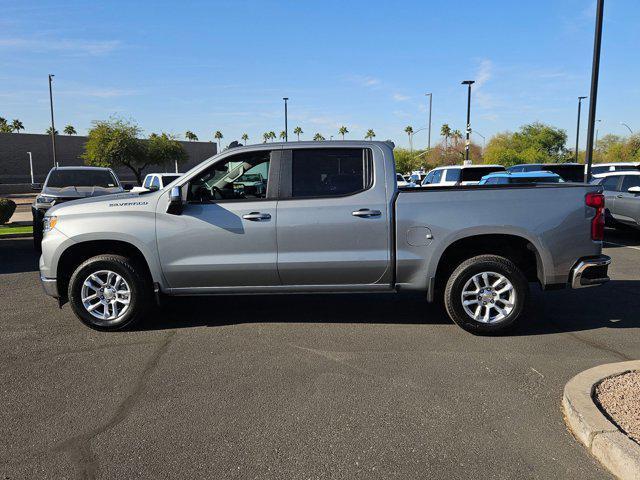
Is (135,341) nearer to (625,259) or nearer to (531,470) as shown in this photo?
(531,470)

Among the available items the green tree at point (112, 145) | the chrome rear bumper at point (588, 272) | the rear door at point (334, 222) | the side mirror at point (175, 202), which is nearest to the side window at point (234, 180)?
the side mirror at point (175, 202)

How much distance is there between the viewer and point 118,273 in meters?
5.70

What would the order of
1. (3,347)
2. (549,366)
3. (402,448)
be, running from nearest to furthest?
(402,448)
(549,366)
(3,347)

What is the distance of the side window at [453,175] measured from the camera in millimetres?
17812

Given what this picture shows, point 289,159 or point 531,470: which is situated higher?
point 289,159

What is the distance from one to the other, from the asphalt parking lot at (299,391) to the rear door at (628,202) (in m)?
6.30

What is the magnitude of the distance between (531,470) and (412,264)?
270 centimetres

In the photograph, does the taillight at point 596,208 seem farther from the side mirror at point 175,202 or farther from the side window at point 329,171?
the side mirror at point 175,202

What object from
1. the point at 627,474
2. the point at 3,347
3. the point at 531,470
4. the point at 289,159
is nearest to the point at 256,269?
the point at 289,159

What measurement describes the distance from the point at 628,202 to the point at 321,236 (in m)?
9.92

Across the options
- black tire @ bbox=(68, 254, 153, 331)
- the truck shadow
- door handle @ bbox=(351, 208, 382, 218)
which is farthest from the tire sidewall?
door handle @ bbox=(351, 208, 382, 218)

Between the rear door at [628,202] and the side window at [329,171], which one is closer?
the side window at [329,171]

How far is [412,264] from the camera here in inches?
218

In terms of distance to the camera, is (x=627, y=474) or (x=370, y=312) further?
(x=370, y=312)
